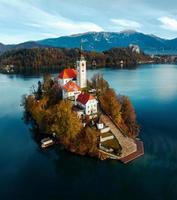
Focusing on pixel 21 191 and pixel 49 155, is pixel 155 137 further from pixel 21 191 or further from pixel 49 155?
pixel 21 191

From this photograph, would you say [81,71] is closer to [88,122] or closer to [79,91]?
[79,91]

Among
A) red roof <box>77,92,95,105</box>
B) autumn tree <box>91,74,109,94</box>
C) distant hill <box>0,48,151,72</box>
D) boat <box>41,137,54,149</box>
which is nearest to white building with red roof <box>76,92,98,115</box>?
red roof <box>77,92,95,105</box>

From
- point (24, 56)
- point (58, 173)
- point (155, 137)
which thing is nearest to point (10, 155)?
point (58, 173)

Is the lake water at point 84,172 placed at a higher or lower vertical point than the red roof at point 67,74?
lower

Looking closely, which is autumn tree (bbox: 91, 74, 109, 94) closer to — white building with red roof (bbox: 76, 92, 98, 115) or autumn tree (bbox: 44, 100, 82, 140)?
white building with red roof (bbox: 76, 92, 98, 115)

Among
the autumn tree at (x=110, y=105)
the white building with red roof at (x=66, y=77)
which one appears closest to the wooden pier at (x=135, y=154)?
the autumn tree at (x=110, y=105)

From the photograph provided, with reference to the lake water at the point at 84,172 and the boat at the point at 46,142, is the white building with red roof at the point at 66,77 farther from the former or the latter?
the boat at the point at 46,142

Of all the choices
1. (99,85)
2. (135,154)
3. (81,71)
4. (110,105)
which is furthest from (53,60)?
(135,154)
